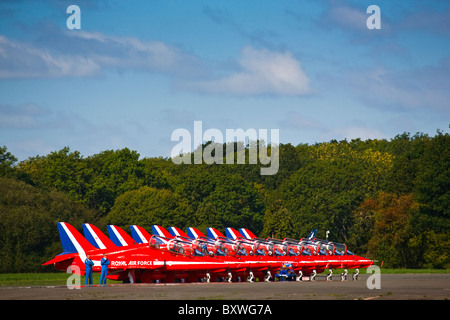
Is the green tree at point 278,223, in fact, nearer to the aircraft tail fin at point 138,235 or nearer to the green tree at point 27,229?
the green tree at point 27,229

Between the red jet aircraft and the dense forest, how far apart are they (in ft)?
87.5

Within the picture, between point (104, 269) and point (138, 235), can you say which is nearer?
→ point (104, 269)

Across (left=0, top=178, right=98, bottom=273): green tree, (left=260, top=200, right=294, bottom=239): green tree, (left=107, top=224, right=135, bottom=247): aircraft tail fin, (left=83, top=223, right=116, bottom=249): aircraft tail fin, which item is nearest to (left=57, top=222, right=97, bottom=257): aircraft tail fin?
(left=83, top=223, right=116, bottom=249): aircraft tail fin

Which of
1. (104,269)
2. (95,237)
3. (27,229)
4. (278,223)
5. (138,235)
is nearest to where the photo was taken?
(104,269)

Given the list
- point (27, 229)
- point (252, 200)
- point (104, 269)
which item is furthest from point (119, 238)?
point (252, 200)

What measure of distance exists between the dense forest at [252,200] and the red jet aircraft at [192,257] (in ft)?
87.5

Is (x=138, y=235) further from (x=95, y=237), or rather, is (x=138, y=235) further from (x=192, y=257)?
(x=192, y=257)

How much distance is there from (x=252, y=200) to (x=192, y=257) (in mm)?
80495

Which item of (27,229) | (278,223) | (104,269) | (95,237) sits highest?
(95,237)

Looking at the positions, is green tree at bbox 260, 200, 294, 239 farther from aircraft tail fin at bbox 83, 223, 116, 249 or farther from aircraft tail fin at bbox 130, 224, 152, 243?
aircraft tail fin at bbox 83, 223, 116, 249

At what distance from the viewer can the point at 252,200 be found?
5064 inches

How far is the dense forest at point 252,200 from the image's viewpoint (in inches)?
3494

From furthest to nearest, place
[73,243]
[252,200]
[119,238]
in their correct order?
[252,200]
[119,238]
[73,243]
